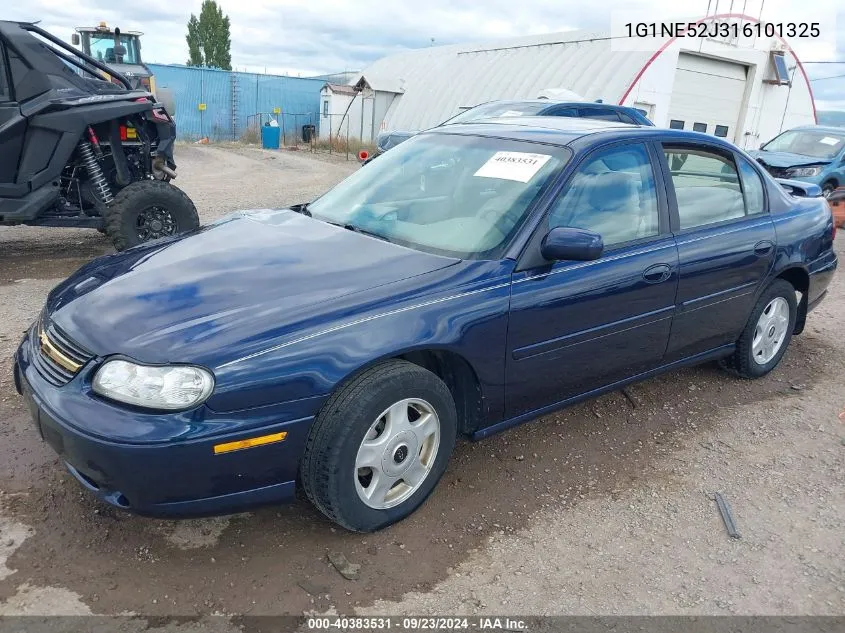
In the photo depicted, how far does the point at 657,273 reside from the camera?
3441 millimetres

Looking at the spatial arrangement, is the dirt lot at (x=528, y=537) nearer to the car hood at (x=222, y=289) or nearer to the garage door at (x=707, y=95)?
the car hood at (x=222, y=289)

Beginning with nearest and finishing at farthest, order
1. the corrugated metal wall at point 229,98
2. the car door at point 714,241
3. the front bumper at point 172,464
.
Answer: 1. the front bumper at point 172,464
2. the car door at point 714,241
3. the corrugated metal wall at point 229,98

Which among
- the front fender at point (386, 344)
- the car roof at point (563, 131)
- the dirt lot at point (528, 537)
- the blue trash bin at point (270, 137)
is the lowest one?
the blue trash bin at point (270, 137)

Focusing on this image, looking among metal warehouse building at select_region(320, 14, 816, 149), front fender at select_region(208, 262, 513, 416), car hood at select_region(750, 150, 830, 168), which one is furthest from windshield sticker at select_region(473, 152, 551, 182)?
metal warehouse building at select_region(320, 14, 816, 149)

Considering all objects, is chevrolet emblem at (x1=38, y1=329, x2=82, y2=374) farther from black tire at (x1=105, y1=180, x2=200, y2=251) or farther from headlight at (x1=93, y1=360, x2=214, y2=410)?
black tire at (x1=105, y1=180, x2=200, y2=251)

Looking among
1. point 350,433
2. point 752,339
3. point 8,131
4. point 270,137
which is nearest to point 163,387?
point 350,433

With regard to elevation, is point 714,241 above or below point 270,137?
above

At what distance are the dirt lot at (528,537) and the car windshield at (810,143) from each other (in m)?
11.0

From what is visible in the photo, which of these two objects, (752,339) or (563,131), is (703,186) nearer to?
(563,131)

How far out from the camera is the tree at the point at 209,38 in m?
49.6

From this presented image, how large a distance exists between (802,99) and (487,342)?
964 inches

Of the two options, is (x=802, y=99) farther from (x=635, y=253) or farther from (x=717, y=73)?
(x=635, y=253)

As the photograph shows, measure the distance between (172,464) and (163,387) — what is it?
0.85 feet

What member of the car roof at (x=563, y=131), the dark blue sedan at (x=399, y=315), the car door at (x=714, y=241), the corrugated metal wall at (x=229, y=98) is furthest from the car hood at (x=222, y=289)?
the corrugated metal wall at (x=229, y=98)
